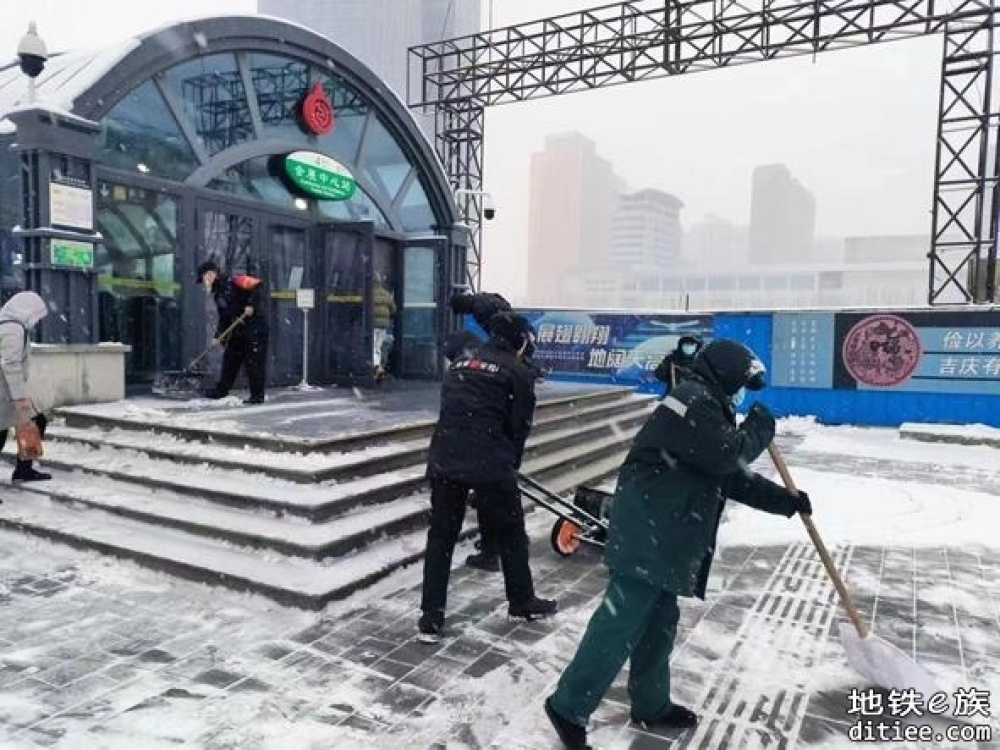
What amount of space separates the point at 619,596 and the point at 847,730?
1.27m

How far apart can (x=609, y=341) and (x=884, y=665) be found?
12.5m

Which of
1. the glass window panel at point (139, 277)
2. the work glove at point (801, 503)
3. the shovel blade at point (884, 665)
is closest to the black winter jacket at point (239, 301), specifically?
the glass window panel at point (139, 277)

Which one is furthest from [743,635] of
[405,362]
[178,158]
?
[405,362]

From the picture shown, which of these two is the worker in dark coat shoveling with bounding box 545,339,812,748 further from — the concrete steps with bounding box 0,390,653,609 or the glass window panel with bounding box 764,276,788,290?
the glass window panel with bounding box 764,276,788,290

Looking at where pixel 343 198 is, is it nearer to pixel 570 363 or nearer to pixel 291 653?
pixel 570 363

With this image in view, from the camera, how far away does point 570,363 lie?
16359 mm

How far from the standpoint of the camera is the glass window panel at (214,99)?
9367mm

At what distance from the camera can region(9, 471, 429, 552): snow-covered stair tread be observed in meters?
4.79

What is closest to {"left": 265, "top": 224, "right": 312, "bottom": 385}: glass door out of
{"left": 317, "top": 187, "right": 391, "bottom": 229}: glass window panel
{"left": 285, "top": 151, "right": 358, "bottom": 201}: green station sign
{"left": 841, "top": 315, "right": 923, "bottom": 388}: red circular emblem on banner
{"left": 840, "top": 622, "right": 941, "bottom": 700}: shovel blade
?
{"left": 285, "top": 151, "right": 358, "bottom": 201}: green station sign

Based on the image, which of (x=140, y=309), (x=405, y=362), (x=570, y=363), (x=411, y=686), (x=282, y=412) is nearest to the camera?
(x=411, y=686)

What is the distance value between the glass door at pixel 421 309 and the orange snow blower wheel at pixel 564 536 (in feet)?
25.4

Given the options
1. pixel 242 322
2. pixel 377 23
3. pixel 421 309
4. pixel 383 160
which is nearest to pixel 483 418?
pixel 242 322

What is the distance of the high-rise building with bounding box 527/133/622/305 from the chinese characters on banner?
290ft

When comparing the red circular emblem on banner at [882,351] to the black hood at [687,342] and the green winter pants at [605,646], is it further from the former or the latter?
the green winter pants at [605,646]
